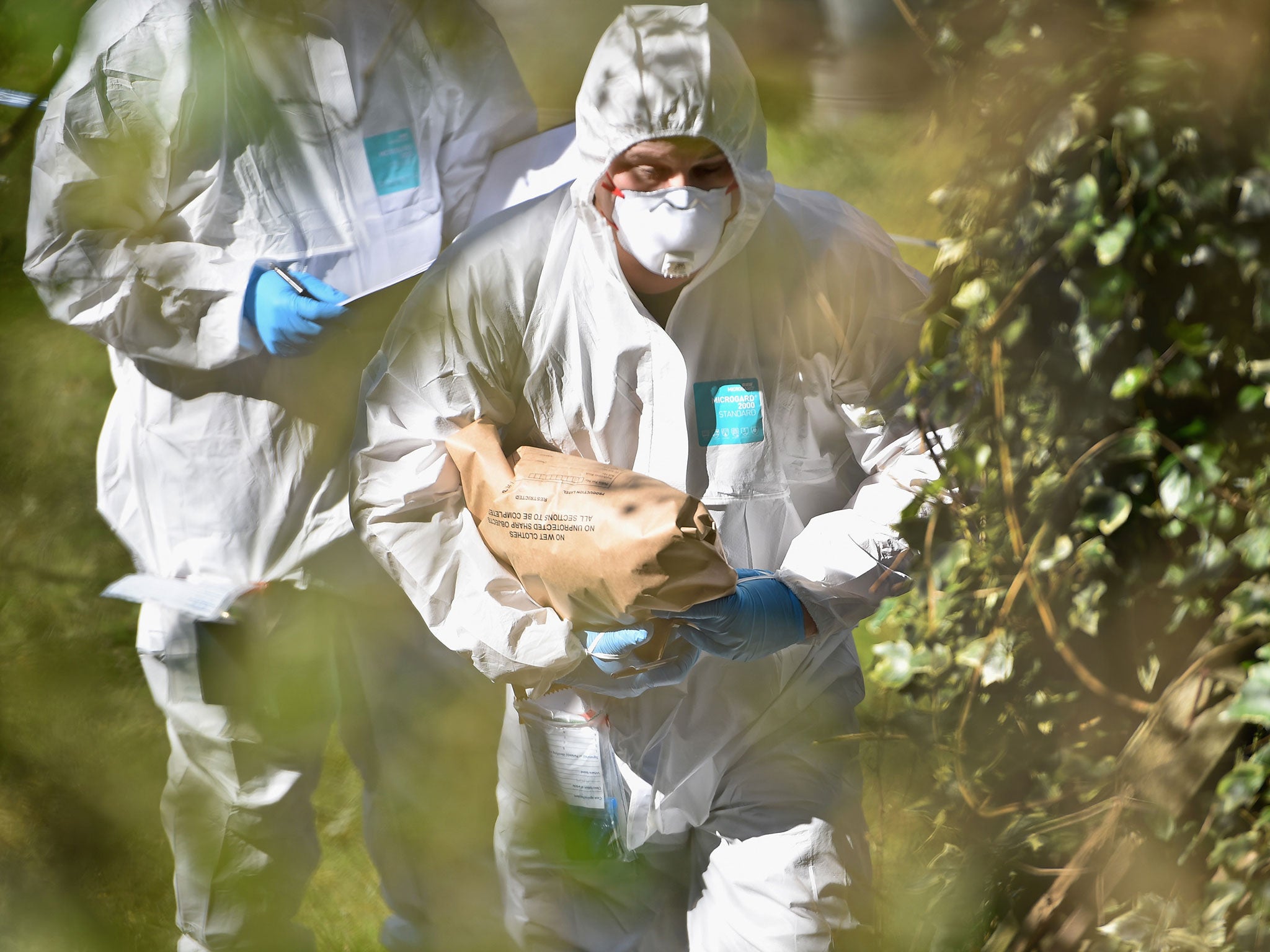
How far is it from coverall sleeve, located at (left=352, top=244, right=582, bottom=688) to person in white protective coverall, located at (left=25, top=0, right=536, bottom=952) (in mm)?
341

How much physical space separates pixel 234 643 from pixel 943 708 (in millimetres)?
1504

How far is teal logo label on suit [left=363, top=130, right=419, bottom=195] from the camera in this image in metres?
2.22

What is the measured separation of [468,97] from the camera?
7.50 feet

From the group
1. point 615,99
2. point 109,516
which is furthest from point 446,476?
point 109,516

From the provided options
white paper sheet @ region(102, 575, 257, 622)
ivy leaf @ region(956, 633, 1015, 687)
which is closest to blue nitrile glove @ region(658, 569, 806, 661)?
ivy leaf @ region(956, 633, 1015, 687)

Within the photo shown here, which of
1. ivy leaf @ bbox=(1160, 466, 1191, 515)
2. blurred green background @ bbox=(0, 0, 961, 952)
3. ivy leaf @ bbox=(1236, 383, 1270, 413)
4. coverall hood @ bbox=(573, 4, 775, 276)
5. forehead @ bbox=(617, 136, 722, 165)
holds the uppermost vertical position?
coverall hood @ bbox=(573, 4, 775, 276)

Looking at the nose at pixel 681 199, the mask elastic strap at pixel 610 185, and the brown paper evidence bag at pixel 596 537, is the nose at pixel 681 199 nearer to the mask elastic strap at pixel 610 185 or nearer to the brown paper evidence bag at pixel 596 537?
the mask elastic strap at pixel 610 185

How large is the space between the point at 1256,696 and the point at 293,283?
1705 millimetres

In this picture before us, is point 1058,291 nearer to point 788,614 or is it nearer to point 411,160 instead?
point 788,614

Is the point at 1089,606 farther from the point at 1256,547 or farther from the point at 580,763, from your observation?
the point at 580,763

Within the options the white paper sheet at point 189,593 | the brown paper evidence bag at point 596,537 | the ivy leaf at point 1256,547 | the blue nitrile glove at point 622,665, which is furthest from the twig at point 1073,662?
the white paper sheet at point 189,593

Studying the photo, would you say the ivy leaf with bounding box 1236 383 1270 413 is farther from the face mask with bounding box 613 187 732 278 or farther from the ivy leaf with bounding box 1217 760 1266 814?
the face mask with bounding box 613 187 732 278

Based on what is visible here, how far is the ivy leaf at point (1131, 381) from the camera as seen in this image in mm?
1176

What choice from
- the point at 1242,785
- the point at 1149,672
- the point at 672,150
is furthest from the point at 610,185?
the point at 1242,785
